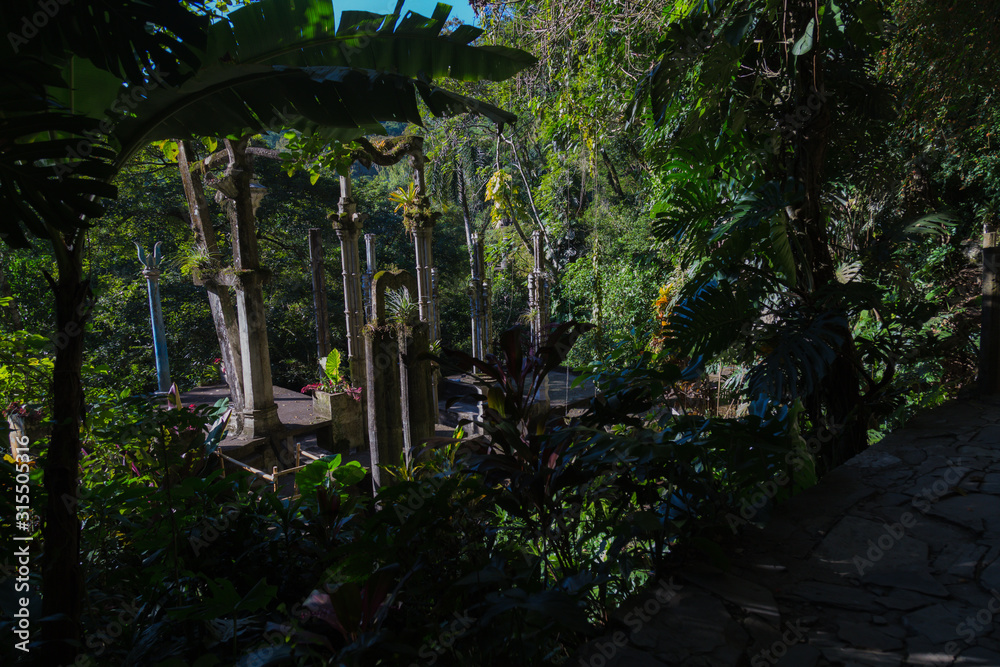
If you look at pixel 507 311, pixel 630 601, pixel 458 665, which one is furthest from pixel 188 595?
pixel 507 311

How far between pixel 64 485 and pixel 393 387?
4.44 m

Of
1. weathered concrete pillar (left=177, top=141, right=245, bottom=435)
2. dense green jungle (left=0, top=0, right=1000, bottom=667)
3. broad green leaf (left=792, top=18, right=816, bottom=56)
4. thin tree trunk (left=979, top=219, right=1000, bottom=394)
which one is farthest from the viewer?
weathered concrete pillar (left=177, top=141, right=245, bottom=435)

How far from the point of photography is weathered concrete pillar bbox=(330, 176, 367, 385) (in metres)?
9.72

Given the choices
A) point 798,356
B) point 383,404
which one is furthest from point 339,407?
point 798,356

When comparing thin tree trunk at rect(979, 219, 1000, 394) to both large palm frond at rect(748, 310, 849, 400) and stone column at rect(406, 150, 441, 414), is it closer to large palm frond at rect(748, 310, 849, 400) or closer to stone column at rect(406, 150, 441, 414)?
large palm frond at rect(748, 310, 849, 400)

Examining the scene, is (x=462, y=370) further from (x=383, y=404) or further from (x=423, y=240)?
(x=423, y=240)

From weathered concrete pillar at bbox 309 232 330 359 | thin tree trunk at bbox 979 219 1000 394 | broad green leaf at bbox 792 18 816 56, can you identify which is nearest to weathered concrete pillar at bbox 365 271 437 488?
broad green leaf at bbox 792 18 816 56

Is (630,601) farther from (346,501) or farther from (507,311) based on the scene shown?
(507,311)

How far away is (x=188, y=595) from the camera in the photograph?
180cm

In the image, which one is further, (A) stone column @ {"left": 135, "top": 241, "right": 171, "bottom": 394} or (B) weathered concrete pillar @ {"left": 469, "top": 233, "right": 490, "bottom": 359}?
(B) weathered concrete pillar @ {"left": 469, "top": 233, "right": 490, "bottom": 359}

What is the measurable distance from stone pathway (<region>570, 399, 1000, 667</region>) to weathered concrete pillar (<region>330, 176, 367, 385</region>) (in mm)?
8704

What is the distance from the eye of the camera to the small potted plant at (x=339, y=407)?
9898 mm

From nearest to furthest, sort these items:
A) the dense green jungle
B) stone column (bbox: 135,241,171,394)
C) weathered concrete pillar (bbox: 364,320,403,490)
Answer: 1. the dense green jungle
2. weathered concrete pillar (bbox: 364,320,403,490)
3. stone column (bbox: 135,241,171,394)

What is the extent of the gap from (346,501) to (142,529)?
701 millimetres
